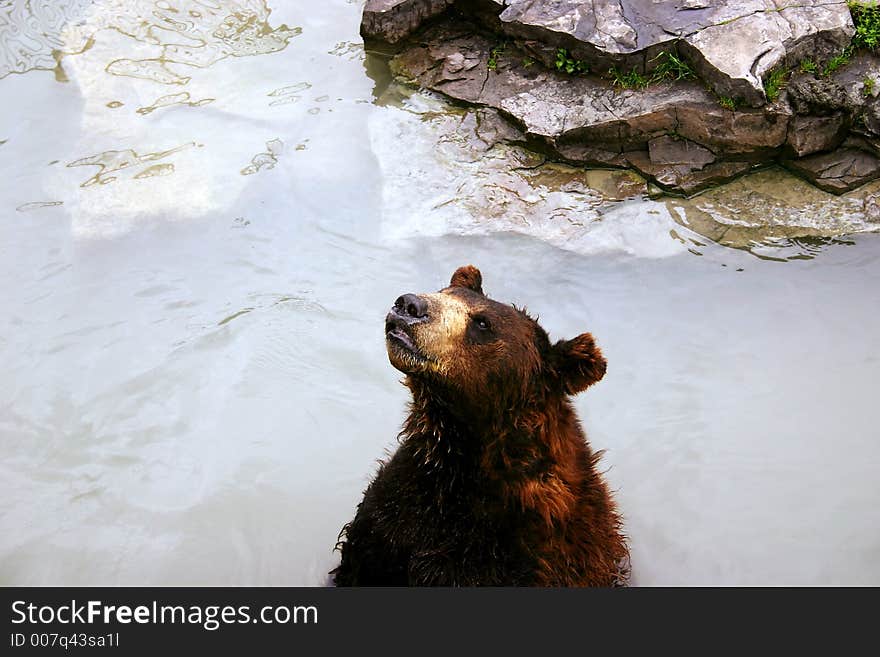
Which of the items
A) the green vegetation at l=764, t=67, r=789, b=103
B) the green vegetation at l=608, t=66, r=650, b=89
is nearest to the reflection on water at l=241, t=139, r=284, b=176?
the green vegetation at l=608, t=66, r=650, b=89

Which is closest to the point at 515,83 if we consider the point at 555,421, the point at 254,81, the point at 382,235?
the point at 382,235

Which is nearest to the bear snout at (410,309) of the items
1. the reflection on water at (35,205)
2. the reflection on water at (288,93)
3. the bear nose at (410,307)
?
the bear nose at (410,307)

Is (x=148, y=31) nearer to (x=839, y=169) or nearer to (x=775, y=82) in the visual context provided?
(x=775, y=82)

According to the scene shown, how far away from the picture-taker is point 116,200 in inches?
289

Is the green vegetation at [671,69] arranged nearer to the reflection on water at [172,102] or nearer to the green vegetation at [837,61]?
the green vegetation at [837,61]

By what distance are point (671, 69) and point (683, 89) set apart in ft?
0.67

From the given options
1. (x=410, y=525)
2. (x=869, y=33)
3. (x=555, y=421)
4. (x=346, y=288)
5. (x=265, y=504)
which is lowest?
(x=265, y=504)

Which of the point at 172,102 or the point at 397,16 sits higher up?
the point at 397,16

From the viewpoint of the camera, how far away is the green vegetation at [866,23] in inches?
277

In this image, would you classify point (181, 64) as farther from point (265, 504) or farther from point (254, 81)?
point (265, 504)

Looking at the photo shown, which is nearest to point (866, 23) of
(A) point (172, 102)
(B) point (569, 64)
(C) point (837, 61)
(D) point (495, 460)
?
(C) point (837, 61)

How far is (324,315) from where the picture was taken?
6.68 metres

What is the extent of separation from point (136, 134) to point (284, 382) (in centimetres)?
299

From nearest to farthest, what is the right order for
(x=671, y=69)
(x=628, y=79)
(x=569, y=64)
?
(x=671, y=69) < (x=628, y=79) < (x=569, y=64)
